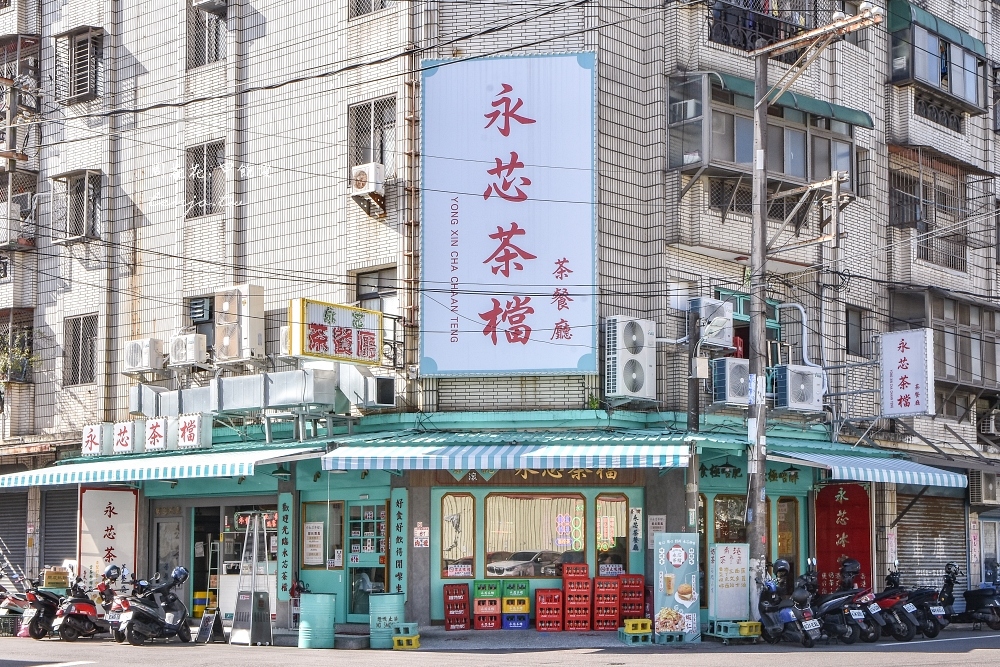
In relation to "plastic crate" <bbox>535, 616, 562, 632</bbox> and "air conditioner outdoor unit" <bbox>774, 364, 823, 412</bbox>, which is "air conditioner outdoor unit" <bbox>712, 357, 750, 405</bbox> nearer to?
"air conditioner outdoor unit" <bbox>774, 364, 823, 412</bbox>

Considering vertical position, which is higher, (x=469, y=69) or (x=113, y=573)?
(x=469, y=69)

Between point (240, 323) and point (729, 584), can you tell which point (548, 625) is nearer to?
point (729, 584)

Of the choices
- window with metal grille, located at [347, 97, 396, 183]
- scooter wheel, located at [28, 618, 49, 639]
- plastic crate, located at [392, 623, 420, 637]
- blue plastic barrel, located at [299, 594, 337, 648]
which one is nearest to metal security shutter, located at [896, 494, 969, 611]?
plastic crate, located at [392, 623, 420, 637]

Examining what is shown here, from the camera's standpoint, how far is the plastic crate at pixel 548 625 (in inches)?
874

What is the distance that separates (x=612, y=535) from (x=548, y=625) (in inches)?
77.8

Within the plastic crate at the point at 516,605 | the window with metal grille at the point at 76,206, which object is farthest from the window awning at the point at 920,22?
the window with metal grille at the point at 76,206

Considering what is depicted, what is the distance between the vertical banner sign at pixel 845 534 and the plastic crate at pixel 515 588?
701cm

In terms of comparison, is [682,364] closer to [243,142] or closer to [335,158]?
[335,158]

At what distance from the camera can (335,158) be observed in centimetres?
2467

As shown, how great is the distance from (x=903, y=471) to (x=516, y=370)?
7398 millimetres

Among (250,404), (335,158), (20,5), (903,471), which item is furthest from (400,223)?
(20,5)

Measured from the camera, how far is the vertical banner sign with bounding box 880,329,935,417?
82.1 ft

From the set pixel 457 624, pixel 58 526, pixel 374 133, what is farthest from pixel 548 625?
pixel 58 526

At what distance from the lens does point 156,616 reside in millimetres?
21969
